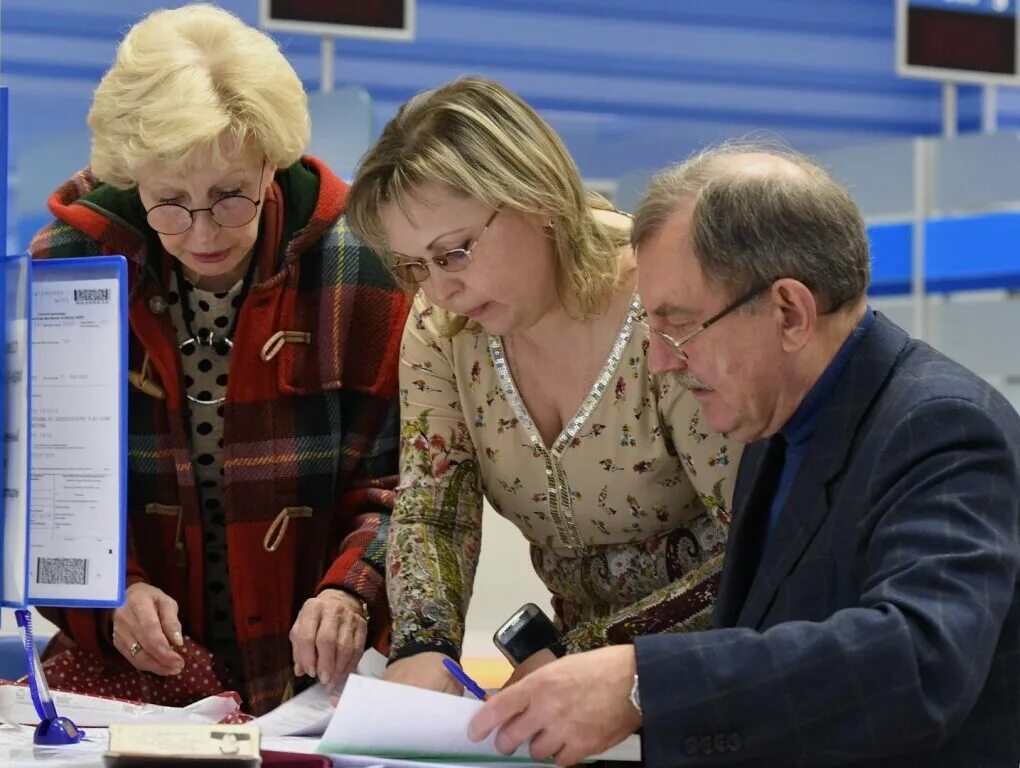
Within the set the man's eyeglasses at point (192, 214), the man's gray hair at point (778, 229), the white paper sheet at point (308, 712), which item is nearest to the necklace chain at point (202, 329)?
the man's eyeglasses at point (192, 214)

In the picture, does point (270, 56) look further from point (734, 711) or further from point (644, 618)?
point (734, 711)

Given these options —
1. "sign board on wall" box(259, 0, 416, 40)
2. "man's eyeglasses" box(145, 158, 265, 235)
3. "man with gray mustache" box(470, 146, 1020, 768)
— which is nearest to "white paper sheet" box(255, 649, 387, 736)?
"man with gray mustache" box(470, 146, 1020, 768)

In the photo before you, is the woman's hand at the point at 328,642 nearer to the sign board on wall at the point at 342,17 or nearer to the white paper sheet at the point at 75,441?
the white paper sheet at the point at 75,441

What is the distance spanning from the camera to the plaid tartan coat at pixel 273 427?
2.33 meters

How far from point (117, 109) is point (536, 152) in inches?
26.1

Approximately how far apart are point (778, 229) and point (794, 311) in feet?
0.31

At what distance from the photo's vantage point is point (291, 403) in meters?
2.36

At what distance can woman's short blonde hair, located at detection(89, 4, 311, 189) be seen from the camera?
2.21 m

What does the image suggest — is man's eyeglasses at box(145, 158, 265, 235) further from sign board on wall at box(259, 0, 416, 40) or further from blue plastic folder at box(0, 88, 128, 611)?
sign board on wall at box(259, 0, 416, 40)

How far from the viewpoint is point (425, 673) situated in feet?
6.39

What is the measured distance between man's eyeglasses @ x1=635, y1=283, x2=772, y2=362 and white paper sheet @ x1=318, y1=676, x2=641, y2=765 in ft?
1.57

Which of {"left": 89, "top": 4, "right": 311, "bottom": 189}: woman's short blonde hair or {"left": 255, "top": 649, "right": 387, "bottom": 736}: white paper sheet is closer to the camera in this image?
{"left": 255, "top": 649, "right": 387, "bottom": 736}: white paper sheet

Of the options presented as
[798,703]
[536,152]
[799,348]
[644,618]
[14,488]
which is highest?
[536,152]

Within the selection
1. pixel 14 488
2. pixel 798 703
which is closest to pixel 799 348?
pixel 798 703
